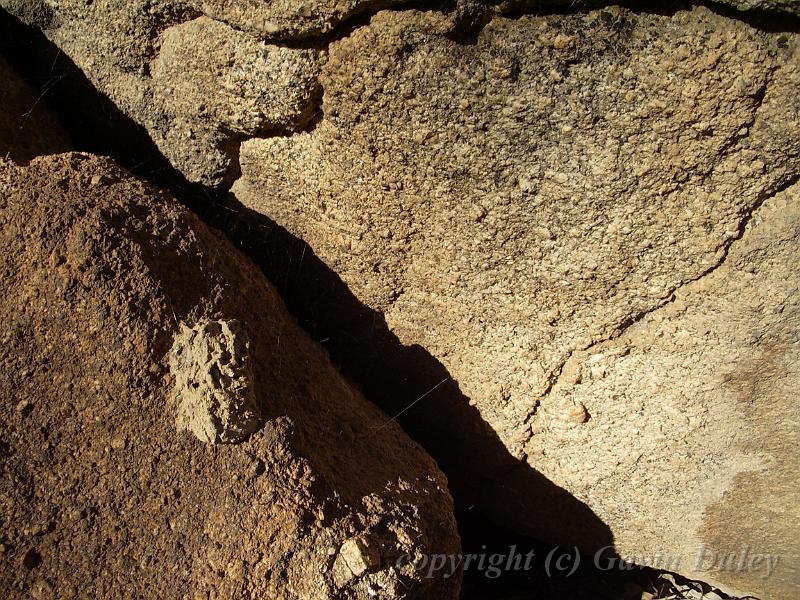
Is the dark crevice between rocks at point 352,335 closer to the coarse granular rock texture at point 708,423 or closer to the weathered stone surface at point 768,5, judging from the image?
the coarse granular rock texture at point 708,423

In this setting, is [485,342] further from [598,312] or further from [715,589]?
[715,589]

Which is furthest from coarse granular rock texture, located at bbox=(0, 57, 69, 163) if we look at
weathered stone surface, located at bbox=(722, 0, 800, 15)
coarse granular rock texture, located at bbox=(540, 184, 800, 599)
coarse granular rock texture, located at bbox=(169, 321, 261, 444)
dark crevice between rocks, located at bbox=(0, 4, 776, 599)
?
weathered stone surface, located at bbox=(722, 0, 800, 15)

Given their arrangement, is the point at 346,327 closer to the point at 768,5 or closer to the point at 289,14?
the point at 289,14

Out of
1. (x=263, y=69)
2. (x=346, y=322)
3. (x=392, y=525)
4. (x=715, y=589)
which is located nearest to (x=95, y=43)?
(x=263, y=69)

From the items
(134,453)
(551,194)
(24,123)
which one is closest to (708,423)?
Result: (551,194)

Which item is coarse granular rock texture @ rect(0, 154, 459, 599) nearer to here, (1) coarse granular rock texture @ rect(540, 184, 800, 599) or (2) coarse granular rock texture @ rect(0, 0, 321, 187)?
(2) coarse granular rock texture @ rect(0, 0, 321, 187)
